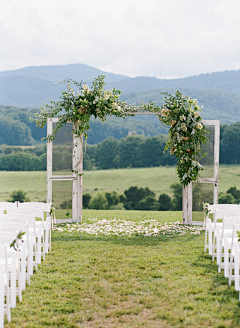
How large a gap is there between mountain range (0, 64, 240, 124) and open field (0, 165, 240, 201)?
8.66 meters

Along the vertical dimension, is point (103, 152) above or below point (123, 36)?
below

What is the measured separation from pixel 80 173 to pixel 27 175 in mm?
30157

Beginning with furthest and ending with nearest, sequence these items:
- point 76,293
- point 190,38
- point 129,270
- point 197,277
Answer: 1. point 190,38
2. point 129,270
3. point 197,277
4. point 76,293

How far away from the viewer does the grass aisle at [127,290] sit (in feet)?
12.9

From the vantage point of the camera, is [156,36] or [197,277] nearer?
[197,277]

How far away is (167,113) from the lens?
9.26 m

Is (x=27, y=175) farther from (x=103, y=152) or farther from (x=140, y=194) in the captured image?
(x=140, y=194)

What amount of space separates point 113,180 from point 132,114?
109 ft

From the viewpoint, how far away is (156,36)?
202ft

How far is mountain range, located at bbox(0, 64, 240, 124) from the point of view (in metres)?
Result: 48.6

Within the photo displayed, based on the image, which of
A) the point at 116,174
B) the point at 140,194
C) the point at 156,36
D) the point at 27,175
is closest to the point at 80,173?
the point at 140,194

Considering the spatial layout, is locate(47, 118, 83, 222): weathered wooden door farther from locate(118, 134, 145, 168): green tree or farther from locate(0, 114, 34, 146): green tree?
locate(118, 134, 145, 168): green tree

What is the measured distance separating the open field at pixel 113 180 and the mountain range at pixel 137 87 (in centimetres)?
866

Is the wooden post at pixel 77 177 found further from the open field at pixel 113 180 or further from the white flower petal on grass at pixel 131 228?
the open field at pixel 113 180
